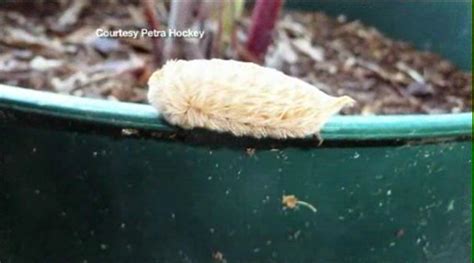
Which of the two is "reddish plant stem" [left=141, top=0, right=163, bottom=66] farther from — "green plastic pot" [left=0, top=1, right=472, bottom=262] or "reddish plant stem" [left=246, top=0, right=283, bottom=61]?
"green plastic pot" [left=0, top=1, right=472, bottom=262]

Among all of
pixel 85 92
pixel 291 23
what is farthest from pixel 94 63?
pixel 291 23

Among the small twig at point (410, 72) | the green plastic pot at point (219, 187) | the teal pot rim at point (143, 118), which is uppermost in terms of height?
the teal pot rim at point (143, 118)

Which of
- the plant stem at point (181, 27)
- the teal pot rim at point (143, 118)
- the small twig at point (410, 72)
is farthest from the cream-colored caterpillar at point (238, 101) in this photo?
the small twig at point (410, 72)

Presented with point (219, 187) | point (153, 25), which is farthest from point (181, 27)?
point (219, 187)

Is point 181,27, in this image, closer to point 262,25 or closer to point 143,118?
point 262,25

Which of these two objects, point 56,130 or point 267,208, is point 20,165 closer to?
point 56,130

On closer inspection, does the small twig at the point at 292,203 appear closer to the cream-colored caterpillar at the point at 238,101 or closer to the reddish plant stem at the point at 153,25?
the cream-colored caterpillar at the point at 238,101
